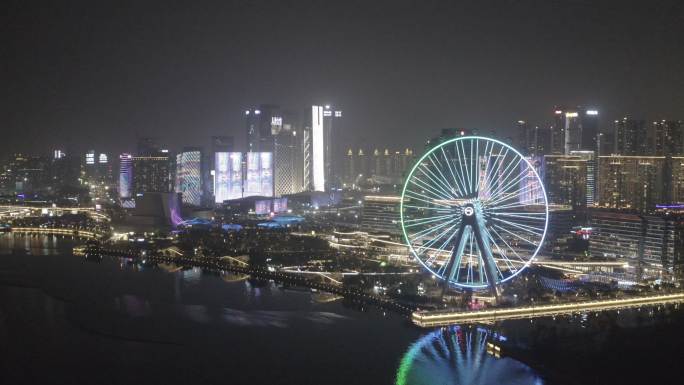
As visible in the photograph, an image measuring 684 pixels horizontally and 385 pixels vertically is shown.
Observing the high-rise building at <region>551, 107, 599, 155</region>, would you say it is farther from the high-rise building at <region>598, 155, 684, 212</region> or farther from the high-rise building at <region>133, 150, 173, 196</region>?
the high-rise building at <region>133, 150, 173, 196</region>

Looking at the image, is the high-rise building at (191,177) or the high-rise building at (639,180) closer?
the high-rise building at (639,180)

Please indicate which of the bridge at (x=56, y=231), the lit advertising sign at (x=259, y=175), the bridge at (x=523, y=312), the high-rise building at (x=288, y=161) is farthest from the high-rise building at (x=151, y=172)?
the bridge at (x=523, y=312)

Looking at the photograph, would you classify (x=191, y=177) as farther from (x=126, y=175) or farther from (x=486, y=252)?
(x=486, y=252)

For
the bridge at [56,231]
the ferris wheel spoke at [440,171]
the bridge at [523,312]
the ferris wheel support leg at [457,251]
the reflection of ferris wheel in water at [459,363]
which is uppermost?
the ferris wheel spoke at [440,171]

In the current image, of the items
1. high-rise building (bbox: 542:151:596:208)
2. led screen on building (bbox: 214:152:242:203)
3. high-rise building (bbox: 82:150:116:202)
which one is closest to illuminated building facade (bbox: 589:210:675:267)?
high-rise building (bbox: 542:151:596:208)

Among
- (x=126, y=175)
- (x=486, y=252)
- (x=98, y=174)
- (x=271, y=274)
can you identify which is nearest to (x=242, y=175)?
(x=126, y=175)

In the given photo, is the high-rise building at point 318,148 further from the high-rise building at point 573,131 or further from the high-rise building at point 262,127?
the high-rise building at point 573,131
